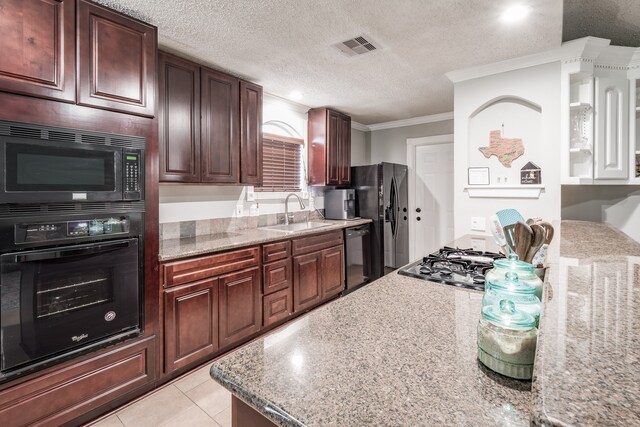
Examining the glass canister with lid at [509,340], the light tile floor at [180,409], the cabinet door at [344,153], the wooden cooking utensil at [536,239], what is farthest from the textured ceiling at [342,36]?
the light tile floor at [180,409]

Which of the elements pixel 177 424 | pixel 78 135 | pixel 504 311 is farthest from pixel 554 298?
pixel 78 135

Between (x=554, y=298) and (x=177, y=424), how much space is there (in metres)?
2.03

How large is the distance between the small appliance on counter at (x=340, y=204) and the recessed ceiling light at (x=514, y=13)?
102 inches

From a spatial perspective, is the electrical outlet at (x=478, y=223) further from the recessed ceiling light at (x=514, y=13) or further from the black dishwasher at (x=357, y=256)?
the recessed ceiling light at (x=514, y=13)

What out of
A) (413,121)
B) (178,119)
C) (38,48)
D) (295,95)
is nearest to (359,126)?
(413,121)

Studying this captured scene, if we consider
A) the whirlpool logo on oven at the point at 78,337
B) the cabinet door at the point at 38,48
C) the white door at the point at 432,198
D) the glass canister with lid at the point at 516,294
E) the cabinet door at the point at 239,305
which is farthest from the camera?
the white door at the point at 432,198

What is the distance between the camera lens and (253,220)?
3.49 m

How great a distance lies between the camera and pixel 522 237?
1041 mm

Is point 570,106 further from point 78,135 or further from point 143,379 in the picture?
point 143,379

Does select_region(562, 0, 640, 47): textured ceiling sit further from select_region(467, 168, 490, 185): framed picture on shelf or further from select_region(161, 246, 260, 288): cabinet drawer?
select_region(161, 246, 260, 288): cabinet drawer

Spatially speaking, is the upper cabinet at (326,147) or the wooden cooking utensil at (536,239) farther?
the upper cabinet at (326,147)

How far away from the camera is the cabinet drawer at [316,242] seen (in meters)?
3.11

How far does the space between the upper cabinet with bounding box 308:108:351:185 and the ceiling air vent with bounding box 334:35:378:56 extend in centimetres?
155

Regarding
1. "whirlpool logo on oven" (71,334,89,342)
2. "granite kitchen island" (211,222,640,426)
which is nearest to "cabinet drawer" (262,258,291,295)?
"whirlpool logo on oven" (71,334,89,342)
